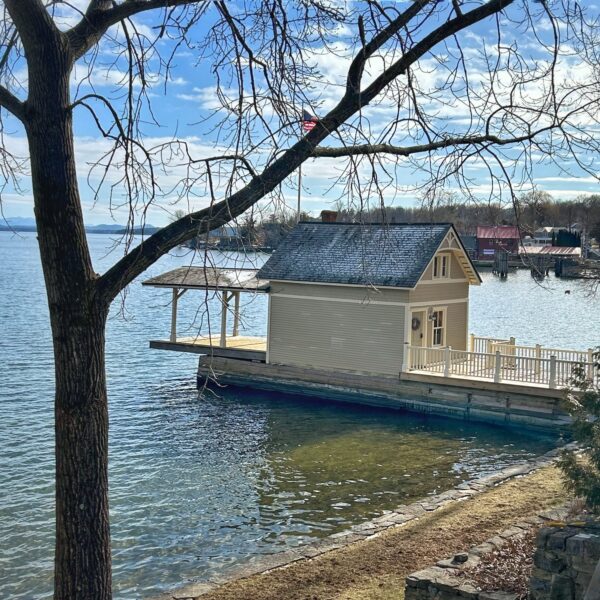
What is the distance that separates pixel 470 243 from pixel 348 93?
12338 cm

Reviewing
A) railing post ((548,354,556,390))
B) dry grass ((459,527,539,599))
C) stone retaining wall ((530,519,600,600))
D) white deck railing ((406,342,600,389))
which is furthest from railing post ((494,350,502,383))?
stone retaining wall ((530,519,600,600))

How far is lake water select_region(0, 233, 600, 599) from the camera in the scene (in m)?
10.8

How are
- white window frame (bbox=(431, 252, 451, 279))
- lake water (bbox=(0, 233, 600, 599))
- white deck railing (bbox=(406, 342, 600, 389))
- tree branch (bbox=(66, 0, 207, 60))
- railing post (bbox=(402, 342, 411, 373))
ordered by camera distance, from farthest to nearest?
white window frame (bbox=(431, 252, 451, 279)), railing post (bbox=(402, 342, 411, 373)), white deck railing (bbox=(406, 342, 600, 389)), lake water (bbox=(0, 233, 600, 599)), tree branch (bbox=(66, 0, 207, 60))

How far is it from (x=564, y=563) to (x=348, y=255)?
1945cm

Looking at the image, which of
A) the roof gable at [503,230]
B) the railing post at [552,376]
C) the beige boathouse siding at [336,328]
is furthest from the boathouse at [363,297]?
the roof gable at [503,230]

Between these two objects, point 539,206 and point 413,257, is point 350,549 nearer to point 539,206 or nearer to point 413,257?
point 539,206

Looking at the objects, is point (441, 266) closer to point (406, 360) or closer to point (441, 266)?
point (441, 266)

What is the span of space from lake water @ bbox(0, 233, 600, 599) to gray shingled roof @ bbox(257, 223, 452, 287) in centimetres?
437

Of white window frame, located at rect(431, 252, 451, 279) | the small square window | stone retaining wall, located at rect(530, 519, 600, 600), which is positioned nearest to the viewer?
stone retaining wall, located at rect(530, 519, 600, 600)

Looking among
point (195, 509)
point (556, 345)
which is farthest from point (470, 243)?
point (195, 509)

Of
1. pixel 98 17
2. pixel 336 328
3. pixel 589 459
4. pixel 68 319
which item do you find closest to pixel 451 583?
pixel 589 459

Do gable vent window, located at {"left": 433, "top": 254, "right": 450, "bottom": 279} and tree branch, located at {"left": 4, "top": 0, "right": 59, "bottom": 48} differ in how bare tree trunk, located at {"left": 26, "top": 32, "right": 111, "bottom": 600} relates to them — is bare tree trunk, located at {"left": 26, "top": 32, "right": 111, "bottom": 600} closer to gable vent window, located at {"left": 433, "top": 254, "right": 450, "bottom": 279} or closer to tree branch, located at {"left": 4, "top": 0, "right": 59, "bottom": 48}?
tree branch, located at {"left": 4, "top": 0, "right": 59, "bottom": 48}

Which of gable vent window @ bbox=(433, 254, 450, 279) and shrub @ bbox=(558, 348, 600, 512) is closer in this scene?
shrub @ bbox=(558, 348, 600, 512)

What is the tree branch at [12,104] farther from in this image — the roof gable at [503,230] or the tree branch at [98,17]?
the roof gable at [503,230]
